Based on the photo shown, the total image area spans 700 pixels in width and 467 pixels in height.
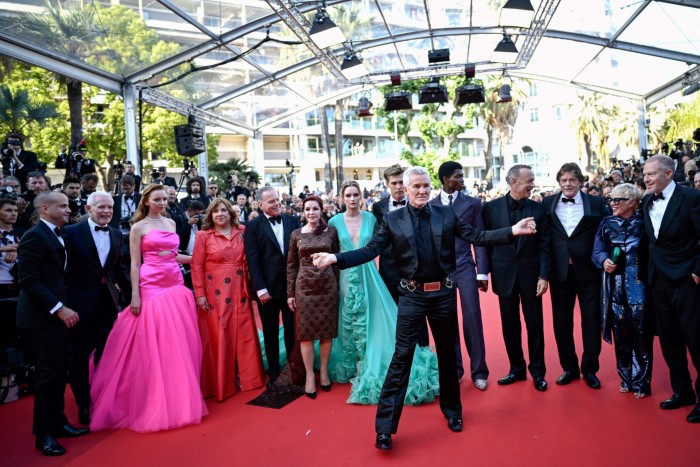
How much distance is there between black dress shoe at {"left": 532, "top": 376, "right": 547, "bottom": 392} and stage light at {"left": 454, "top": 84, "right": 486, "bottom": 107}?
1069 cm

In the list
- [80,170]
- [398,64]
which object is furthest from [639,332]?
[398,64]

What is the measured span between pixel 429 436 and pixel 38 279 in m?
3.03

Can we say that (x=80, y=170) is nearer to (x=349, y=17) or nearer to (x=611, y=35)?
(x=349, y=17)

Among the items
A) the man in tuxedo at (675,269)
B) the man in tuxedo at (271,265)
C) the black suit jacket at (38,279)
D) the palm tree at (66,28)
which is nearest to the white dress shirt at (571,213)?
the man in tuxedo at (675,269)

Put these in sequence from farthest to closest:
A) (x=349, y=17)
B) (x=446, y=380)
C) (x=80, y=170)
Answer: (x=349, y=17)
(x=80, y=170)
(x=446, y=380)

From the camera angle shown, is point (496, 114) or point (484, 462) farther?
point (496, 114)

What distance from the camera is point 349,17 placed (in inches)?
444

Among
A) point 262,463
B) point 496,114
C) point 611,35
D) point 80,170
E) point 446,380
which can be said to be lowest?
point 262,463

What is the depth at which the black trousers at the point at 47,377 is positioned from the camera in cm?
368

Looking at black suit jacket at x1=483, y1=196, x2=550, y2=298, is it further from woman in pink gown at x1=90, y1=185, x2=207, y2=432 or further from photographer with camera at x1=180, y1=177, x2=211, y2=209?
photographer with camera at x1=180, y1=177, x2=211, y2=209

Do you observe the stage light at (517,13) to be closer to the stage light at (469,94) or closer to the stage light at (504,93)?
the stage light at (469,94)

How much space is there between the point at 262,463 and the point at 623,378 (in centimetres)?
296

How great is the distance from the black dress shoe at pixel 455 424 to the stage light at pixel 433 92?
11.6m

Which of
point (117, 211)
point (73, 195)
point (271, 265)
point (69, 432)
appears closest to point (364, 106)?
point (117, 211)
